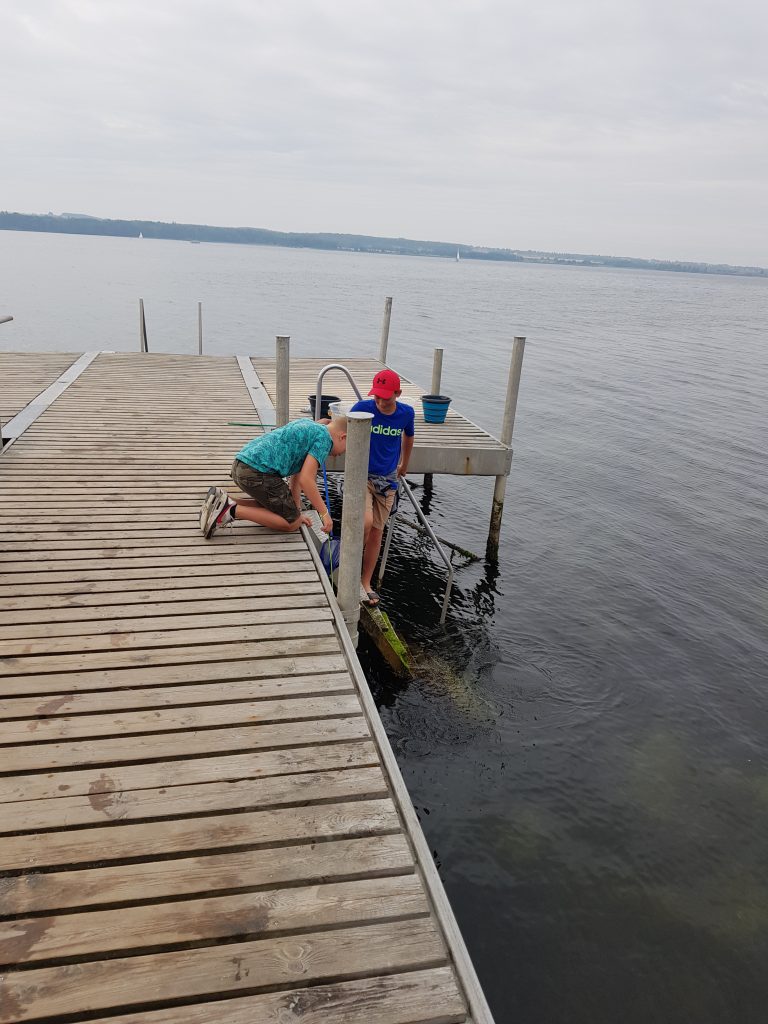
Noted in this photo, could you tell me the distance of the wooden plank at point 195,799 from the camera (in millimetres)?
3141

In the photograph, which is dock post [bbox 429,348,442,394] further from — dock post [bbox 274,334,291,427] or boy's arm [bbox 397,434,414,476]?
boy's arm [bbox 397,434,414,476]

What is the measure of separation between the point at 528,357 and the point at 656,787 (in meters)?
29.1

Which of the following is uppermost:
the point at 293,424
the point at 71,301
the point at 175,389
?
the point at 293,424

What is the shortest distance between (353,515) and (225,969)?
10.9ft

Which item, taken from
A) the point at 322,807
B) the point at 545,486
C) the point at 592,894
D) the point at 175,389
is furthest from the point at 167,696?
the point at 545,486

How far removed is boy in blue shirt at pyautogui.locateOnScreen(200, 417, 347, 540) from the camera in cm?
582

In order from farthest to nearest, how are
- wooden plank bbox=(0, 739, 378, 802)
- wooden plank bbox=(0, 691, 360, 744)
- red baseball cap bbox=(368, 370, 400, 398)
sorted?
red baseball cap bbox=(368, 370, 400, 398), wooden plank bbox=(0, 691, 360, 744), wooden plank bbox=(0, 739, 378, 802)

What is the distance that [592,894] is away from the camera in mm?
5543

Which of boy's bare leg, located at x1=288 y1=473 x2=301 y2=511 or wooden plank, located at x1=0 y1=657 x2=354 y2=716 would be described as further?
boy's bare leg, located at x1=288 y1=473 x2=301 y2=511

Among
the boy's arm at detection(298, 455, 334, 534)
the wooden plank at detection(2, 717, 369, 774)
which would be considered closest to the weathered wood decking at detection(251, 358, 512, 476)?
the boy's arm at detection(298, 455, 334, 534)

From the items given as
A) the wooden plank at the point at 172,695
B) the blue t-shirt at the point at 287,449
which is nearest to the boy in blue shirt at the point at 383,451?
the blue t-shirt at the point at 287,449

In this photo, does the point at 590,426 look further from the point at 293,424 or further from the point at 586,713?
the point at 293,424

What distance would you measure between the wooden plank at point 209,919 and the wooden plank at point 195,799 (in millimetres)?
449

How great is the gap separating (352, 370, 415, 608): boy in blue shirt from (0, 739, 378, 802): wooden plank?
274cm
